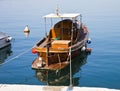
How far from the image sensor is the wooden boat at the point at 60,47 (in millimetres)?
21656

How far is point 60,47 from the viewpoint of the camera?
73.2 ft

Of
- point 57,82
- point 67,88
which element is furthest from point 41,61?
point 67,88

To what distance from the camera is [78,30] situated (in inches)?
1008

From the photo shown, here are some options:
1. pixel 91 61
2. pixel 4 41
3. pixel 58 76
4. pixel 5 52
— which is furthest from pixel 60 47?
pixel 4 41

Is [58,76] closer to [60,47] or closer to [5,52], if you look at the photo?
[60,47]

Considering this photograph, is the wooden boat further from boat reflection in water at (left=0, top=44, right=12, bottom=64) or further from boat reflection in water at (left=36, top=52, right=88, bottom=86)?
boat reflection in water at (left=0, top=44, right=12, bottom=64)

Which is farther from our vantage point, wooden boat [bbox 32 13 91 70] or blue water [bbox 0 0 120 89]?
wooden boat [bbox 32 13 91 70]

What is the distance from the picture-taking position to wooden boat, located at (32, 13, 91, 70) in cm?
2166

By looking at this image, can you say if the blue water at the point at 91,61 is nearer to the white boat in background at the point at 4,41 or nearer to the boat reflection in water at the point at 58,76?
the boat reflection in water at the point at 58,76

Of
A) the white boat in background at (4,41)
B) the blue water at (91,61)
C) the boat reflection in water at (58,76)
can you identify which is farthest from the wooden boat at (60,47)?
the white boat in background at (4,41)

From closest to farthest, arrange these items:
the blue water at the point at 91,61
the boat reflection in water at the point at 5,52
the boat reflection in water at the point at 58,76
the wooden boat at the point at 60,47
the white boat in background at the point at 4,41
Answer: the boat reflection in water at the point at 58,76
the blue water at the point at 91,61
the wooden boat at the point at 60,47
the boat reflection in water at the point at 5,52
the white boat in background at the point at 4,41

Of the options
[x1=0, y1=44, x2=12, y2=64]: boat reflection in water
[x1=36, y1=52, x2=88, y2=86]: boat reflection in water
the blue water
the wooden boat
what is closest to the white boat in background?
[x1=0, y1=44, x2=12, y2=64]: boat reflection in water

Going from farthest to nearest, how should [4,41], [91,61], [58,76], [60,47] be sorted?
1. [4,41]
2. [91,61]
3. [60,47]
4. [58,76]

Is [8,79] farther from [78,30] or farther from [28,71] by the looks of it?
[78,30]
